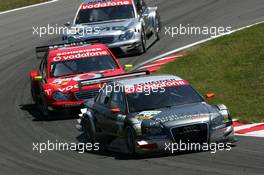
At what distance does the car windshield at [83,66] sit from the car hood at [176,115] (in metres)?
5.84

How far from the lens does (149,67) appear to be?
23.1 m

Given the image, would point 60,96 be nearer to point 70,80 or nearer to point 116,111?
point 70,80

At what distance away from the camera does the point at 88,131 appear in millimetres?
15852

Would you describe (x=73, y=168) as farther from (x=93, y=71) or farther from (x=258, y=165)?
(x=93, y=71)

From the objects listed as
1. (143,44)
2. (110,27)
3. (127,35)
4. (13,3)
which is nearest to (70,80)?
(127,35)

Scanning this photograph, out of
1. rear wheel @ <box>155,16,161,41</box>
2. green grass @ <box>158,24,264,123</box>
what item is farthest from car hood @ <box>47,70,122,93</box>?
rear wheel @ <box>155,16,161,41</box>

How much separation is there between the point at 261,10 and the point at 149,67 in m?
7.28

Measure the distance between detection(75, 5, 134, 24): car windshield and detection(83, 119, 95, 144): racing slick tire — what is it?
10096 millimetres

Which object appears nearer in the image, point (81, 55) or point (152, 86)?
point (152, 86)

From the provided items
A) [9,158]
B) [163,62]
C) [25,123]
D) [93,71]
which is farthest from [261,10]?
[9,158]

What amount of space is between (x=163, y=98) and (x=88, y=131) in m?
2.04

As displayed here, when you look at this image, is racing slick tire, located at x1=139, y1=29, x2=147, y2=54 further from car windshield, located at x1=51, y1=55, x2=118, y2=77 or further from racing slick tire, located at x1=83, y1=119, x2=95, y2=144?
racing slick tire, located at x1=83, y1=119, x2=95, y2=144

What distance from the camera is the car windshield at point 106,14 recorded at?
1017 inches

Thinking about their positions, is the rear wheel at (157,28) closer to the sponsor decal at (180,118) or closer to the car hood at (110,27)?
the car hood at (110,27)
